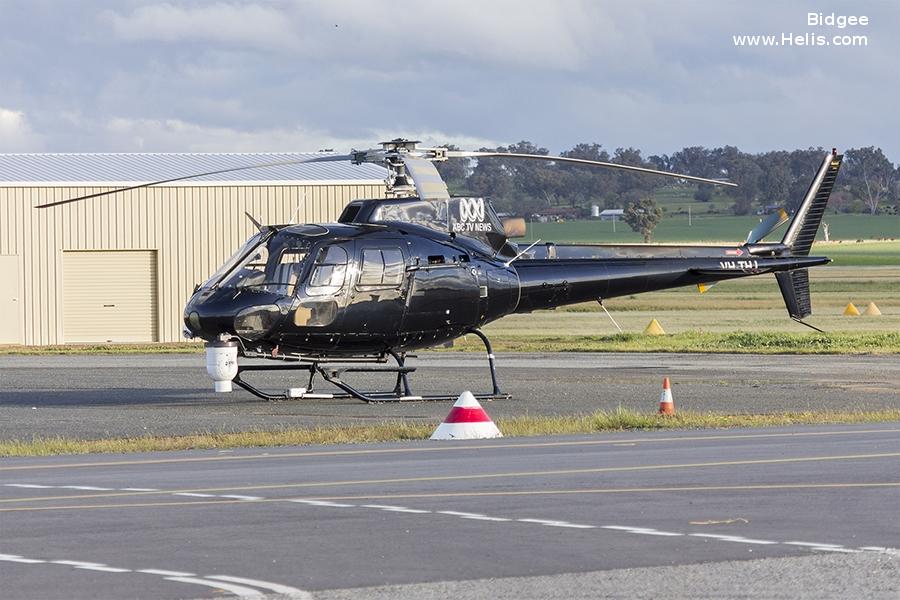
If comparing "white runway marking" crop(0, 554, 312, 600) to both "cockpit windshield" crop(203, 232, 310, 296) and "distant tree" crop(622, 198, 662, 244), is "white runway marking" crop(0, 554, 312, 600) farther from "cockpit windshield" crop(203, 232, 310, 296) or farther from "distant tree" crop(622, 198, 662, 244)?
"distant tree" crop(622, 198, 662, 244)

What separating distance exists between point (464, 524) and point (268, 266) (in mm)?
12372

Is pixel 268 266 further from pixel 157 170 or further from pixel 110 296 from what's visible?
pixel 157 170

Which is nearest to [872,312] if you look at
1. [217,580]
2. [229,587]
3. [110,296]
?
[110,296]

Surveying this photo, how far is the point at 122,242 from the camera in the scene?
148ft

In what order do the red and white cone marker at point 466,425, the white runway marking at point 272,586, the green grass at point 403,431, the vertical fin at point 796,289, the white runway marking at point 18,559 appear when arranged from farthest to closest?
the vertical fin at point 796,289
the red and white cone marker at point 466,425
the green grass at point 403,431
the white runway marking at point 18,559
the white runway marking at point 272,586

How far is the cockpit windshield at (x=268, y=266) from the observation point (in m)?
22.8

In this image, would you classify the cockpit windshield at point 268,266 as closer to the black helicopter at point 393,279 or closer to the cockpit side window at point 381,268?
the black helicopter at point 393,279

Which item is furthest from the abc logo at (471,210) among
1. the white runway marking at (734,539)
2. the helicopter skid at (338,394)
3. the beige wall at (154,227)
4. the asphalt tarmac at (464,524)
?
the beige wall at (154,227)

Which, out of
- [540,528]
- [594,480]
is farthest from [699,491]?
[540,528]

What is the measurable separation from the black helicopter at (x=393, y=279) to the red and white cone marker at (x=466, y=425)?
4.76 metres

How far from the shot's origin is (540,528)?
10773 mm

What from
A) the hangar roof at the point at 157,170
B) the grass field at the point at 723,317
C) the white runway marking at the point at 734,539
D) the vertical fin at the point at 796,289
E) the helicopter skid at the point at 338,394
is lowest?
the grass field at the point at 723,317

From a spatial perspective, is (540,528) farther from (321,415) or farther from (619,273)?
(619,273)

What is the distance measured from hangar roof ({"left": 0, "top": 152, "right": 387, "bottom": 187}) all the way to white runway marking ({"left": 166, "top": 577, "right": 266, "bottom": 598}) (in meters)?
36.9
